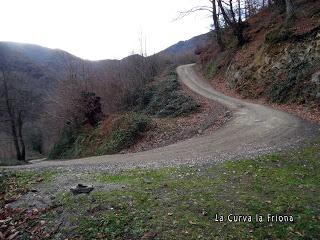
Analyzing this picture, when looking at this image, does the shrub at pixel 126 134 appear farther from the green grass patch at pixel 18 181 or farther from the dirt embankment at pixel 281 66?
the dirt embankment at pixel 281 66

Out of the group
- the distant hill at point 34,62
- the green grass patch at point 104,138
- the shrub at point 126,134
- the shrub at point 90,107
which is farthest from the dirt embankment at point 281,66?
the distant hill at point 34,62

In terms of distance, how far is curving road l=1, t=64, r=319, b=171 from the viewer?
498 inches

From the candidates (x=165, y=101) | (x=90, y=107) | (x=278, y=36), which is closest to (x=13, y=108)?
(x=90, y=107)

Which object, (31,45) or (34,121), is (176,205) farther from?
(31,45)

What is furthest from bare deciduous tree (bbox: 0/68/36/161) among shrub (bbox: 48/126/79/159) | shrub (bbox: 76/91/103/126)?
shrub (bbox: 76/91/103/126)

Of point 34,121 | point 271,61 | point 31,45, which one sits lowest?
point 34,121

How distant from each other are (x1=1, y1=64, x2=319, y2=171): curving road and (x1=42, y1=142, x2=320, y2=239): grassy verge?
1915 millimetres

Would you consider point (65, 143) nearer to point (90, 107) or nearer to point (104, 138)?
point (90, 107)

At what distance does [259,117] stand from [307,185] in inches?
402

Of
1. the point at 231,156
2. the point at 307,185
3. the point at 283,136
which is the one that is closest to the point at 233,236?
the point at 307,185

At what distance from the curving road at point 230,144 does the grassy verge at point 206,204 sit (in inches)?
75.4

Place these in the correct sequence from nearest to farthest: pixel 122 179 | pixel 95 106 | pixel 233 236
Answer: pixel 233 236, pixel 122 179, pixel 95 106

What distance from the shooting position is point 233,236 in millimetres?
6645

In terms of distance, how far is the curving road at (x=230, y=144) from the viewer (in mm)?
12648
